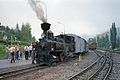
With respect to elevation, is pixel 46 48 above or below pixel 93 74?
above

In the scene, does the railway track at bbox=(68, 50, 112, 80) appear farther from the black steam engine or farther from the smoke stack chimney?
the smoke stack chimney

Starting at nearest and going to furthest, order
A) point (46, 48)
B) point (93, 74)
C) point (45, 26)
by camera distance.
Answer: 1. point (93, 74)
2. point (45, 26)
3. point (46, 48)

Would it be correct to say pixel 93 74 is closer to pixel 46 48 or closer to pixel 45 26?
pixel 46 48

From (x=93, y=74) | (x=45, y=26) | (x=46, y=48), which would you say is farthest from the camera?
(x=46, y=48)

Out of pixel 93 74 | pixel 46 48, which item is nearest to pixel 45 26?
pixel 46 48

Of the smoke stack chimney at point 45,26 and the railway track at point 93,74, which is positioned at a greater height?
the smoke stack chimney at point 45,26

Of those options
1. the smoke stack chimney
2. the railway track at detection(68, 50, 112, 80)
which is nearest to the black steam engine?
the smoke stack chimney

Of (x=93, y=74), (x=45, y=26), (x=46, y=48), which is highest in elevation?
(x=45, y=26)

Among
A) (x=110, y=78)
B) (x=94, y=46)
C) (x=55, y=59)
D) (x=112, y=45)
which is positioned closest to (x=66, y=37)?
(x=55, y=59)

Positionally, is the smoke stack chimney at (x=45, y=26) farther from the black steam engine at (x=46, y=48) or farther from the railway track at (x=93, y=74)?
the railway track at (x=93, y=74)

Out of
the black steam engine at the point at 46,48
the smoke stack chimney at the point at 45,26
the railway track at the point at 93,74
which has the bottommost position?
the railway track at the point at 93,74

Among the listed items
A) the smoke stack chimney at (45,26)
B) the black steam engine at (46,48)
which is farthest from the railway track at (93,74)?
the smoke stack chimney at (45,26)

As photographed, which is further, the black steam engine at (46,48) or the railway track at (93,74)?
the black steam engine at (46,48)

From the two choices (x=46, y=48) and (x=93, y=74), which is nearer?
(x=93, y=74)
